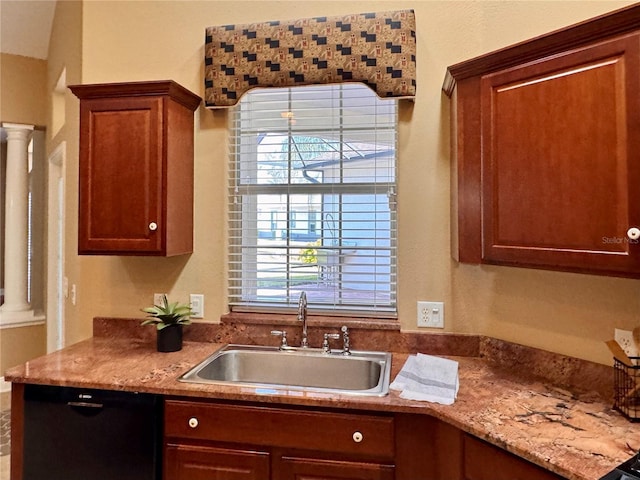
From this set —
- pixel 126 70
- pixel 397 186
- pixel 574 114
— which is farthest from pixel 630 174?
pixel 126 70

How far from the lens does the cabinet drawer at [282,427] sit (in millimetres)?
1462

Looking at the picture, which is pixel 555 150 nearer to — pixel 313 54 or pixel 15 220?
pixel 313 54

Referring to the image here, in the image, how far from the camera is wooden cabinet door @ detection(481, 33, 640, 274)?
1.22 meters

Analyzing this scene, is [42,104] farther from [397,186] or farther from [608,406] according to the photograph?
[608,406]

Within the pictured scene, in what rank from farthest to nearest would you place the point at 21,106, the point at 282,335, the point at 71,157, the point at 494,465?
the point at 21,106 → the point at 71,157 → the point at 282,335 → the point at 494,465

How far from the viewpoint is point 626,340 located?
153 centimetres

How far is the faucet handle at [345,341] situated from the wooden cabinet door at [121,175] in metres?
0.96

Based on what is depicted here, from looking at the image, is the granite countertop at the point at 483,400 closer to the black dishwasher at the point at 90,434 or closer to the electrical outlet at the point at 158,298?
the black dishwasher at the point at 90,434

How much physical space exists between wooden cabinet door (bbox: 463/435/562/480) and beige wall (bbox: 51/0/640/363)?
68 cm

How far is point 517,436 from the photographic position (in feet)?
3.94

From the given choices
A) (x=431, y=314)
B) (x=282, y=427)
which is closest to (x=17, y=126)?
(x=282, y=427)

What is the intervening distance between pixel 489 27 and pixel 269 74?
1.06m

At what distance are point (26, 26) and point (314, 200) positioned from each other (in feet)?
9.62

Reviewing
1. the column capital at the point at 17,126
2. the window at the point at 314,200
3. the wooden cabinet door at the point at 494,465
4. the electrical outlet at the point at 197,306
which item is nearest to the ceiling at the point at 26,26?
the column capital at the point at 17,126
